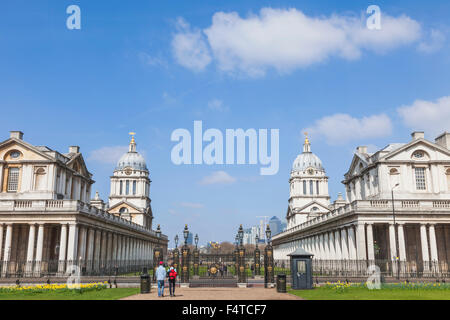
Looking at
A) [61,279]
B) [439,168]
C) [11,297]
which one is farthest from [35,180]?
[439,168]

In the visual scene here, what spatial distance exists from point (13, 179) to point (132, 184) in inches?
1993

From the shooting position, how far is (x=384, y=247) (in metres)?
49.0

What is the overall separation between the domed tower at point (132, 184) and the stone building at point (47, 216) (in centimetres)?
3645

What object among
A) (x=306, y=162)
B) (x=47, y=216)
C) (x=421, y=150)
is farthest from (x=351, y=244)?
(x=306, y=162)

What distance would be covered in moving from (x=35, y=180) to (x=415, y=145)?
45615mm

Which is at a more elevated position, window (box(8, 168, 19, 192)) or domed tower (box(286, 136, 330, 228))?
domed tower (box(286, 136, 330, 228))

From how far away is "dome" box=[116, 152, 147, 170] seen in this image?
3925 inches

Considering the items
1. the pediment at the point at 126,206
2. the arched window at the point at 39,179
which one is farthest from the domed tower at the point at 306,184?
the arched window at the point at 39,179

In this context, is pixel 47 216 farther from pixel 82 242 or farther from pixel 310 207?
pixel 310 207

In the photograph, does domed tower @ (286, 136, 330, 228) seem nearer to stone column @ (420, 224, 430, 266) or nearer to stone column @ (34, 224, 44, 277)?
stone column @ (420, 224, 430, 266)

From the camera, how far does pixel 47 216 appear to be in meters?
43.2

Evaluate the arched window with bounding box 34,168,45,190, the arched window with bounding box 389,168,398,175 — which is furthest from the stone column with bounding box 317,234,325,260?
the arched window with bounding box 34,168,45,190

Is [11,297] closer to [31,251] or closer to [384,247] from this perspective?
[31,251]

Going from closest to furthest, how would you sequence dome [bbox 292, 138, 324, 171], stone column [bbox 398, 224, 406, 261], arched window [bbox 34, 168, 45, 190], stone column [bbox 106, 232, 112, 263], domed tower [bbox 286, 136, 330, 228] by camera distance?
stone column [bbox 398, 224, 406, 261] < arched window [bbox 34, 168, 45, 190] < stone column [bbox 106, 232, 112, 263] < domed tower [bbox 286, 136, 330, 228] < dome [bbox 292, 138, 324, 171]
